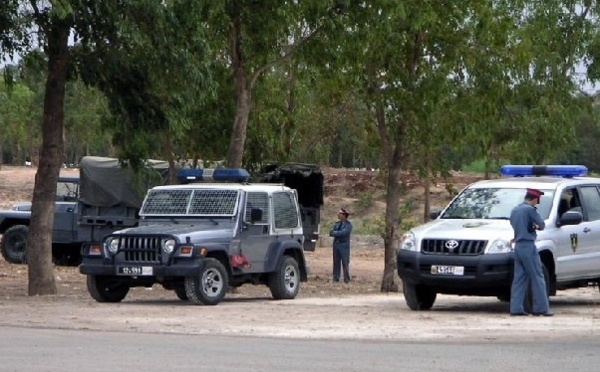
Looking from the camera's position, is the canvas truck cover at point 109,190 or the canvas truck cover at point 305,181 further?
the canvas truck cover at point 305,181

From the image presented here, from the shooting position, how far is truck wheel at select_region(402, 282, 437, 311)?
18.6 metres

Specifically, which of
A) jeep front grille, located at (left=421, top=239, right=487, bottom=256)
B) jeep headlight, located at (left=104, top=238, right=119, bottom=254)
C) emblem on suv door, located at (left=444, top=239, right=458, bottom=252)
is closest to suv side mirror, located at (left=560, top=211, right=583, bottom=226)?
jeep front grille, located at (left=421, top=239, right=487, bottom=256)

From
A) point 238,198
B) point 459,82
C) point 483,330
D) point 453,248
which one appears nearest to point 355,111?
point 459,82

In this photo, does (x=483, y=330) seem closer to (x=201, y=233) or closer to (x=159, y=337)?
(x=159, y=337)

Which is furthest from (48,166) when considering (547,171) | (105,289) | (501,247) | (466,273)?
(501,247)

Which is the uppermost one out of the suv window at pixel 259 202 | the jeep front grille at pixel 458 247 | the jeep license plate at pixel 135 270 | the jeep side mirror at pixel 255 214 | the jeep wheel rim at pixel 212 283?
the suv window at pixel 259 202

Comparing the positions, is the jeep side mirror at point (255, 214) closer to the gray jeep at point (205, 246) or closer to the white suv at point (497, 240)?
the gray jeep at point (205, 246)

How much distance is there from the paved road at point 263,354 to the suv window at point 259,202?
6241 millimetres

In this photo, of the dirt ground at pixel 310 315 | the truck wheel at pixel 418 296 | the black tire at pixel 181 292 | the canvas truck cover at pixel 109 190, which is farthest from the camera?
the canvas truck cover at pixel 109 190

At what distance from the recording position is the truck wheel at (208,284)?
63.9 ft

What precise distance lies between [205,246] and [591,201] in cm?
581

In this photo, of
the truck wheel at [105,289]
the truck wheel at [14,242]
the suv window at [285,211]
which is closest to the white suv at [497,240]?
the suv window at [285,211]

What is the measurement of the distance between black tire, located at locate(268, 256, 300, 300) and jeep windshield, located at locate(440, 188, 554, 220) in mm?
3485

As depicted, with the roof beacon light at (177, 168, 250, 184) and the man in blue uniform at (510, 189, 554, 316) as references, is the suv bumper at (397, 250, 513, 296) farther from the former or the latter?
the roof beacon light at (177, 168, 250, 184)
